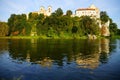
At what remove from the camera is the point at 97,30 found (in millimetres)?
187375

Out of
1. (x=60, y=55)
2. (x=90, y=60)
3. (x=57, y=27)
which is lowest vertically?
(x=90, y=60)

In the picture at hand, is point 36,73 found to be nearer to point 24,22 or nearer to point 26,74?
point 26,74

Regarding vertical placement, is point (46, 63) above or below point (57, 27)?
below

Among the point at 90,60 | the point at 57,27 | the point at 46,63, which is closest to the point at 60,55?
the point at 90,60

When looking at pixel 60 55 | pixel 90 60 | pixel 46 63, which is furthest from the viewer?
pixel 60 55

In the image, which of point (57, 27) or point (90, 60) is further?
point (57, 27)

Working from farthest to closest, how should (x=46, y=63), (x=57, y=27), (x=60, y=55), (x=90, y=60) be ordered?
(x=57, y=27), (x=60, y=55), (x=90, y=60), (x=46, y=63)

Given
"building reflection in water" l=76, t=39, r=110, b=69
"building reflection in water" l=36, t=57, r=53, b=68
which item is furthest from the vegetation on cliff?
"building reflection in water" l=36, t=57, r=53, b=68

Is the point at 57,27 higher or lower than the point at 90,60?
higher

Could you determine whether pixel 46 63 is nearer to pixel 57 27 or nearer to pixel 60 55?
pixel 60 55

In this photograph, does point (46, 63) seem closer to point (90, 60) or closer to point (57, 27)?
point (90, 60)

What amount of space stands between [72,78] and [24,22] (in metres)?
167

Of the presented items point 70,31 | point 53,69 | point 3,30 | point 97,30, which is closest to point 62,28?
point 70,31

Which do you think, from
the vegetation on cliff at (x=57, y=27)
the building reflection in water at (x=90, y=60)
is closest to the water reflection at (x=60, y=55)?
the building reflection in water at (x=90, y=60)
